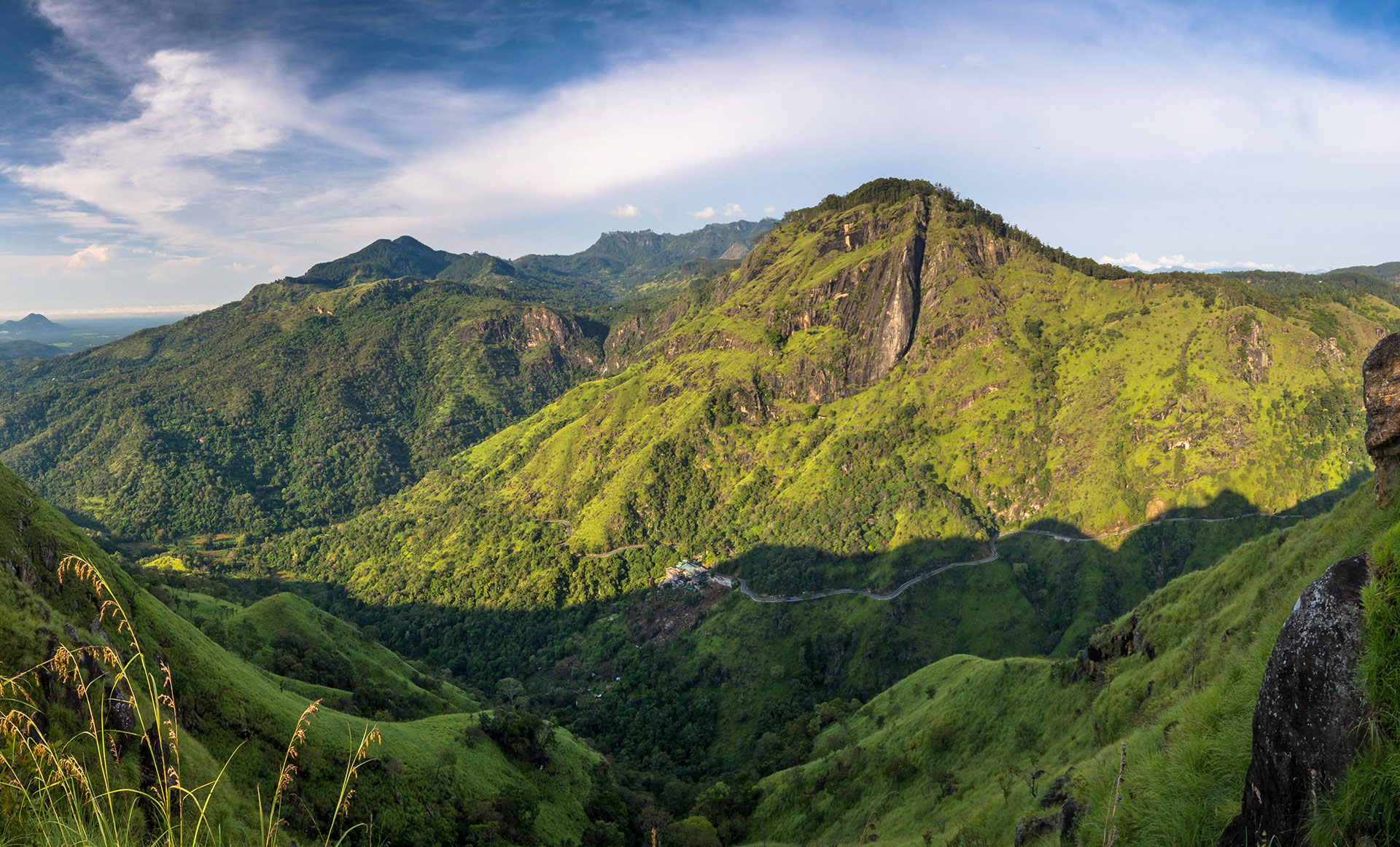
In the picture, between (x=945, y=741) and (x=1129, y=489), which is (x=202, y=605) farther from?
(x=1129, y=489)

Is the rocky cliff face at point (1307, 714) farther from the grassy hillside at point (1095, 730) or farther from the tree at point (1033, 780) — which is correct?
the tree at point (1033, 780)

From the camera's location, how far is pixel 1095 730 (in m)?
41.1

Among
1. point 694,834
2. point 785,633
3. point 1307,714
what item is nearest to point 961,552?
point 785,633

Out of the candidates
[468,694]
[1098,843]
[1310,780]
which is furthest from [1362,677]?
[468,694]

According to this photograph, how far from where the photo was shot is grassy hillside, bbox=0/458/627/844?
23312 millimetres

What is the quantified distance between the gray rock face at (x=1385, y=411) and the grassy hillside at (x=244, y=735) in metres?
28.9

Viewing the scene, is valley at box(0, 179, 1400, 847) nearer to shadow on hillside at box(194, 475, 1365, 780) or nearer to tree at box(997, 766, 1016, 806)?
tree at box(997, 766, 1016, 806)

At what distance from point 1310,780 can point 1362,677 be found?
1.78m

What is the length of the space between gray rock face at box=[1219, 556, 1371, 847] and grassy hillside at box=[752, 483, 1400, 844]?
3.64ft

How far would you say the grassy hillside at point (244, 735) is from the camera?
76.5ft

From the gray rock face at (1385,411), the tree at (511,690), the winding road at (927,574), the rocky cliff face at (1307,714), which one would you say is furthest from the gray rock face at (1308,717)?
the winding road at (927,574)

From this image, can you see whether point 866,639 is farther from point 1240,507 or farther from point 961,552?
point 1240,507

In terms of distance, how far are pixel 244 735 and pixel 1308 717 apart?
54.1 m

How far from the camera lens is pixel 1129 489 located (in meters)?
158
